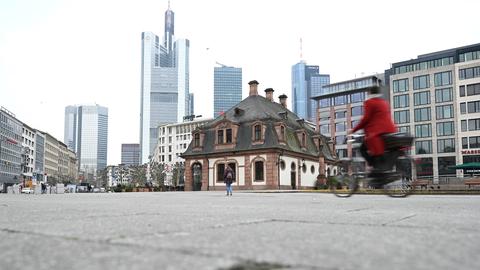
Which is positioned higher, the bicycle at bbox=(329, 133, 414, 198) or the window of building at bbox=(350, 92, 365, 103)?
the window of building at bbox=(350, 92, 365, 103)

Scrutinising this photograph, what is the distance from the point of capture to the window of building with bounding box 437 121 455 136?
246 ft

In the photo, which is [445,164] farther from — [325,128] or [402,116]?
[325,128]

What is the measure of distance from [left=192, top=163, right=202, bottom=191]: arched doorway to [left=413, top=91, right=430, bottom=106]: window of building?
46274mm

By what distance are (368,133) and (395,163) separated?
0.78 meters

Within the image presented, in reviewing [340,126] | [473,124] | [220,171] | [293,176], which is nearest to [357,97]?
[340,126]

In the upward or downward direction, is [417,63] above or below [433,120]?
above

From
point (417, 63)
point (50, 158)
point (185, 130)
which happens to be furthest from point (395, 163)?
point (50, 158)

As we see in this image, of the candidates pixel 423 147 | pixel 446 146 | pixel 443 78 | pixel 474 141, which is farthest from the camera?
pixel 423 147

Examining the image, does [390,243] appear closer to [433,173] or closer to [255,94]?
[255,94]

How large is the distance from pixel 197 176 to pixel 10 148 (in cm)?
7874

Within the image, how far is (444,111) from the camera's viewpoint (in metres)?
76.2

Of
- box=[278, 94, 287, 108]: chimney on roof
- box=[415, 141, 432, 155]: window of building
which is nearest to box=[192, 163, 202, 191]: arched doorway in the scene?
box=[278, 94, 287, 108]: chimney on roof

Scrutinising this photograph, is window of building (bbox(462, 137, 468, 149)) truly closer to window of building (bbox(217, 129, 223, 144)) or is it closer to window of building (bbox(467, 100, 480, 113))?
window of building (bbox(467, 100, 480, 113))

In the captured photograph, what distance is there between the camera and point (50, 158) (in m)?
152
